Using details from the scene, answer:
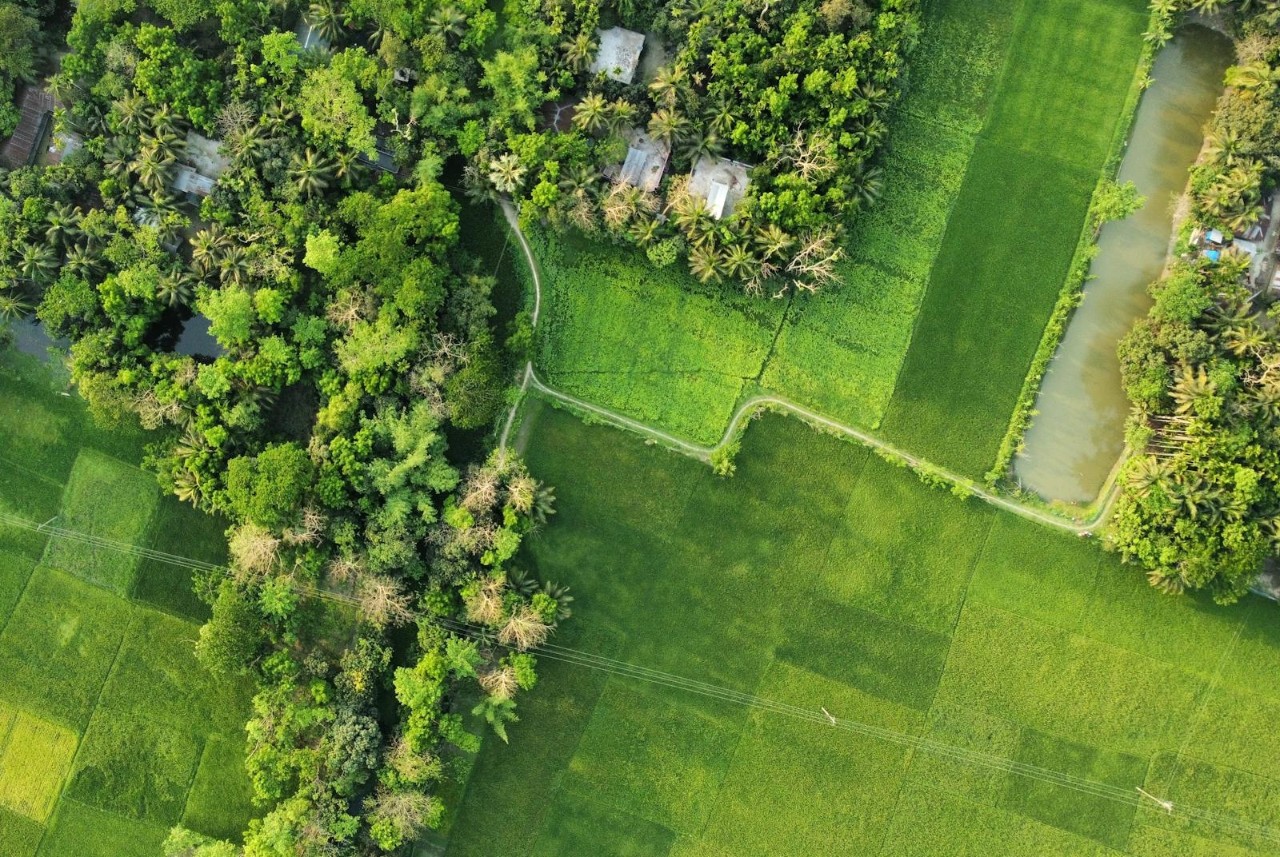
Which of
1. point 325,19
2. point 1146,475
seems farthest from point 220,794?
point 1146,475

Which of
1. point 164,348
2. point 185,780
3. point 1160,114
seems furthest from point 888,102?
point 185,780

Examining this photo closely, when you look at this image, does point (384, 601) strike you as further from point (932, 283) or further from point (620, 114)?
point (932, 283)

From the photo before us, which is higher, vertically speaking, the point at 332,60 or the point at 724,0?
the point at 724,0

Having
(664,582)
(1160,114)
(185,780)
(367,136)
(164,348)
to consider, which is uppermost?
(1160,114)

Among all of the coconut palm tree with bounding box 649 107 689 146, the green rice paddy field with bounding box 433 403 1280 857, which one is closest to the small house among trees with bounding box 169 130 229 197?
the green rice paddy field with bounding box 433 403 1280 857

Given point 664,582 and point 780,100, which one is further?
point 664,582

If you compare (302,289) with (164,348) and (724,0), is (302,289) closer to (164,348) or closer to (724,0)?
(164,348)
